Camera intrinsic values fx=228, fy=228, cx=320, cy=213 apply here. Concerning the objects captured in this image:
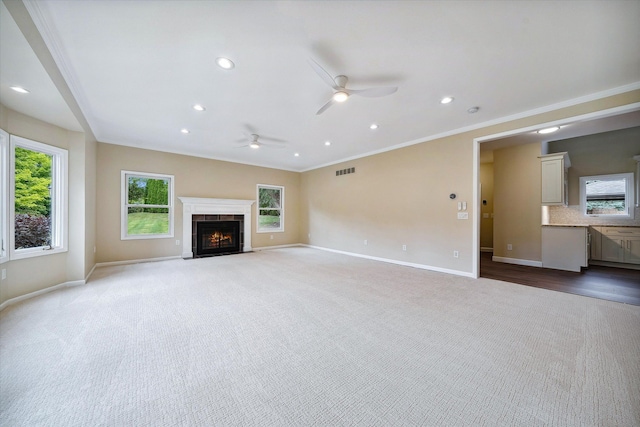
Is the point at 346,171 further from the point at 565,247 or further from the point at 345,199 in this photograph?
the point at 565,247

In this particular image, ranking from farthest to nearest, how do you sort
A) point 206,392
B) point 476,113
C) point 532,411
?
point 476,113
point 206,392
point 532,411

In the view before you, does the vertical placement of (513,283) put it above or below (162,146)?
below

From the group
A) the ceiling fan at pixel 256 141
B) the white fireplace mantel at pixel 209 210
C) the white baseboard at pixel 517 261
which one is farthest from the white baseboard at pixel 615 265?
the white fireplace mantel at pixel 209 210

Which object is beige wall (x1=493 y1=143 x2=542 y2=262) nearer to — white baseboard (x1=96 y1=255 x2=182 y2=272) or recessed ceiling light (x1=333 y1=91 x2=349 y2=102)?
recessed ceiling light (x1=333 y1=91 x2=349 y2=102)

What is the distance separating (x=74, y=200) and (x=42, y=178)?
0.45m

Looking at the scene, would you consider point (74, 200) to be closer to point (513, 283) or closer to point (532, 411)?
point (532, 411)

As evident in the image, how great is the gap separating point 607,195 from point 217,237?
988cm

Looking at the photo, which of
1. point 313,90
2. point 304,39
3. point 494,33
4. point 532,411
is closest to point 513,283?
point 532,411

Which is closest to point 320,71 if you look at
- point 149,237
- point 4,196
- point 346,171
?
point 4,196

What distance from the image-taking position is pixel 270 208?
7629mm

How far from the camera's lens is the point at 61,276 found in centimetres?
353


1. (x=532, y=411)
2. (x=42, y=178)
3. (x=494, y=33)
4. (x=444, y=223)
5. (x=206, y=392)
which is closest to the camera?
(x=532, y=411)

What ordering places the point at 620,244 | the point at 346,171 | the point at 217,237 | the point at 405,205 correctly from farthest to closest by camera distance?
the point at 346,171, the point at 217,237, the point at 405,205, the point at 620,244

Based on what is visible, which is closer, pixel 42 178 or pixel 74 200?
pixel 42 178
